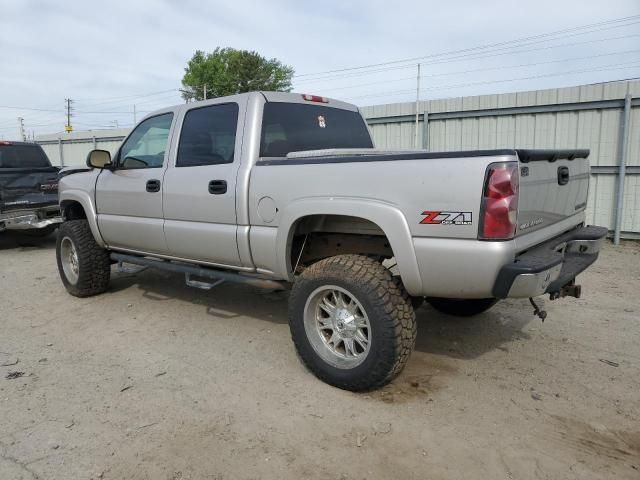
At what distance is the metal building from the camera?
27.6ft

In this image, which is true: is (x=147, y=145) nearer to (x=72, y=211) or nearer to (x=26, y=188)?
(x=72, y=211)

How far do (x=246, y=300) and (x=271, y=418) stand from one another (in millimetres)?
2488

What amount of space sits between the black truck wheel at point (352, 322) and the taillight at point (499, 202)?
2.39 feet

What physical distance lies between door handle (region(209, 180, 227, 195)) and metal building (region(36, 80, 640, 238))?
7.24 metres

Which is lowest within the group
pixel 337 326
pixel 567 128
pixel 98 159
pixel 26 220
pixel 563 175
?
pixel 337 326

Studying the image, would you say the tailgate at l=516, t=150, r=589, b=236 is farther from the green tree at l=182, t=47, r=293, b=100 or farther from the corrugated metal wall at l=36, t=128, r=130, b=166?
the green tree at l=182, t=47, r=293, b=100

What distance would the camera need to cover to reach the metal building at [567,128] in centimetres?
841

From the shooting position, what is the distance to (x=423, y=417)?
9.70 ft

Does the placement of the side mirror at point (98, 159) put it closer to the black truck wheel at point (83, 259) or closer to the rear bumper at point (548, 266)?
the black truck wheel at point (83, 259)

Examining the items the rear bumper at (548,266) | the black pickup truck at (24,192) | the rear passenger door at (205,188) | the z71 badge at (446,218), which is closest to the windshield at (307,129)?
the rear passenger door at (205,188)

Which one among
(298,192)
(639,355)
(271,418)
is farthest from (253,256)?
(639,355)

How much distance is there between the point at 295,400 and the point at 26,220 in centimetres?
720

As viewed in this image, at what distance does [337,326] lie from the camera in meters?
3.32

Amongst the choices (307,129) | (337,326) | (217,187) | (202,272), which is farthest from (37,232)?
(337,326)
